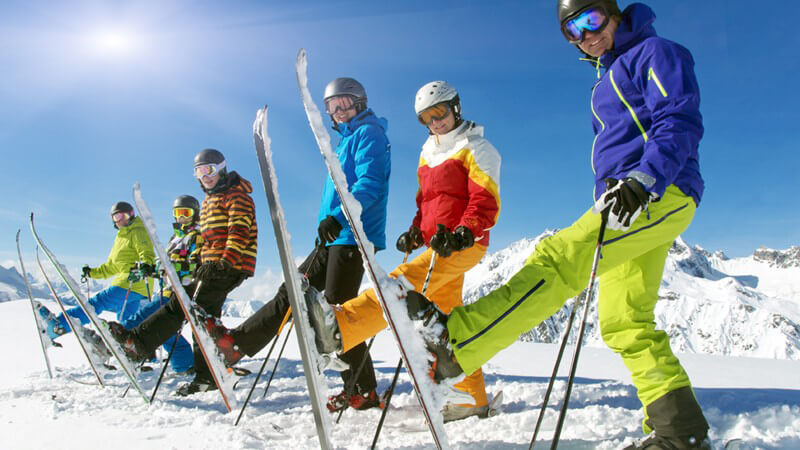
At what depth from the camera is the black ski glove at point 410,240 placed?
3275 millimetres

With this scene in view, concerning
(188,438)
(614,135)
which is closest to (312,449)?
(188,438)

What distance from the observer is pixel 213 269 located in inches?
152

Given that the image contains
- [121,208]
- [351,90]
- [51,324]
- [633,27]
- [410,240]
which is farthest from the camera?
[121,208]

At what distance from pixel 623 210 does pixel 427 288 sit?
4.32 feet

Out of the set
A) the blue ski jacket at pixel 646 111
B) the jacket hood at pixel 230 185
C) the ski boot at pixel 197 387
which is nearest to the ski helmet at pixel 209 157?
the jacket hood at pixel 230 185

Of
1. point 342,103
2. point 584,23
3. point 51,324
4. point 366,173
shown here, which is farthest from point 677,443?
point 51,324

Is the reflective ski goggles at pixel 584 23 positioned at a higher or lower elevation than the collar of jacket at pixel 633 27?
higher

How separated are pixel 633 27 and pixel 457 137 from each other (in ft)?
4.36

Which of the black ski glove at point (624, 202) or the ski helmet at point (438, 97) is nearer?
the black ski glove at point (624, 202)

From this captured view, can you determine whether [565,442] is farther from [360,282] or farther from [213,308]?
[213,308]

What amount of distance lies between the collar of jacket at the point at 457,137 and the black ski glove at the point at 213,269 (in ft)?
6.74

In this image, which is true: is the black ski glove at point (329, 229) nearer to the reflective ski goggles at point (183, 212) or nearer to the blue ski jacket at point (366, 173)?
the blue ski jacket at point (366, 173)

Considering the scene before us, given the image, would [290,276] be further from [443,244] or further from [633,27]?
[633,27]

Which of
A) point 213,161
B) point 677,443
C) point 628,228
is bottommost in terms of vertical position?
point 677,443
